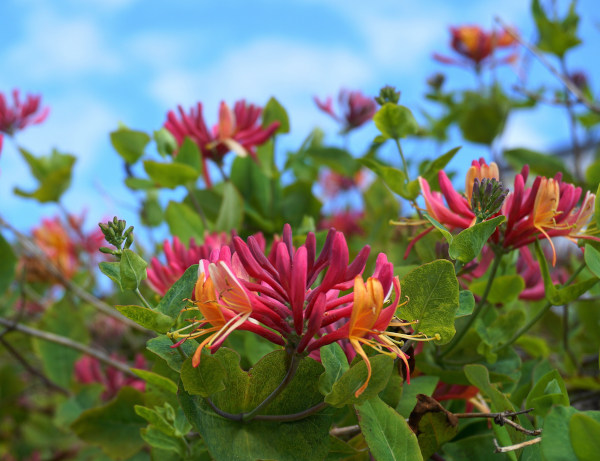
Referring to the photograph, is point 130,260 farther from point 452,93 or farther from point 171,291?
point 452,93

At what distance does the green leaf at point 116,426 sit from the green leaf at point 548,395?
492mm

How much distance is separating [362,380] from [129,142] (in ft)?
2.59

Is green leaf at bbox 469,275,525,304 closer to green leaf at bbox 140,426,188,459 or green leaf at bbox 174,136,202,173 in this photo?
green leaf at bbox 140,426,188,459

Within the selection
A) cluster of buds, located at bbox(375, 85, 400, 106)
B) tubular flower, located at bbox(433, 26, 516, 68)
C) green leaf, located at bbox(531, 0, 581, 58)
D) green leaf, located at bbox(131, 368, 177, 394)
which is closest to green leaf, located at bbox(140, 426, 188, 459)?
green leaf, located at bbox(131, 368, 177, 394)

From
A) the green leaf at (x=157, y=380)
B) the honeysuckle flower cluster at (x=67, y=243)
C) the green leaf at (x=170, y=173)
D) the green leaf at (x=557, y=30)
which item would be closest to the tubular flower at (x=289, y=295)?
the green leaf at (x=157, y=380)

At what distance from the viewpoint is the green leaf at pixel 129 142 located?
111 cm

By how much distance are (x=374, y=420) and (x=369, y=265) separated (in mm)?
307

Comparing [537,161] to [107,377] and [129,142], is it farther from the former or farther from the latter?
[107,377]

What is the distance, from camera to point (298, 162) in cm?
135

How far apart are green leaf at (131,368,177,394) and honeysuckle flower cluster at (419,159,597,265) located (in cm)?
32

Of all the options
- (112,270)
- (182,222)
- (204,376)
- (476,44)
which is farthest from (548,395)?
(476,44)

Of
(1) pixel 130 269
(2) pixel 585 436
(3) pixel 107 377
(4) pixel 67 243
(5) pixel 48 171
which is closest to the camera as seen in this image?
(2) pixel 585 436

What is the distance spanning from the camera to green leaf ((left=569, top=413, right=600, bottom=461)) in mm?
428

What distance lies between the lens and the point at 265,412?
0.55 m
